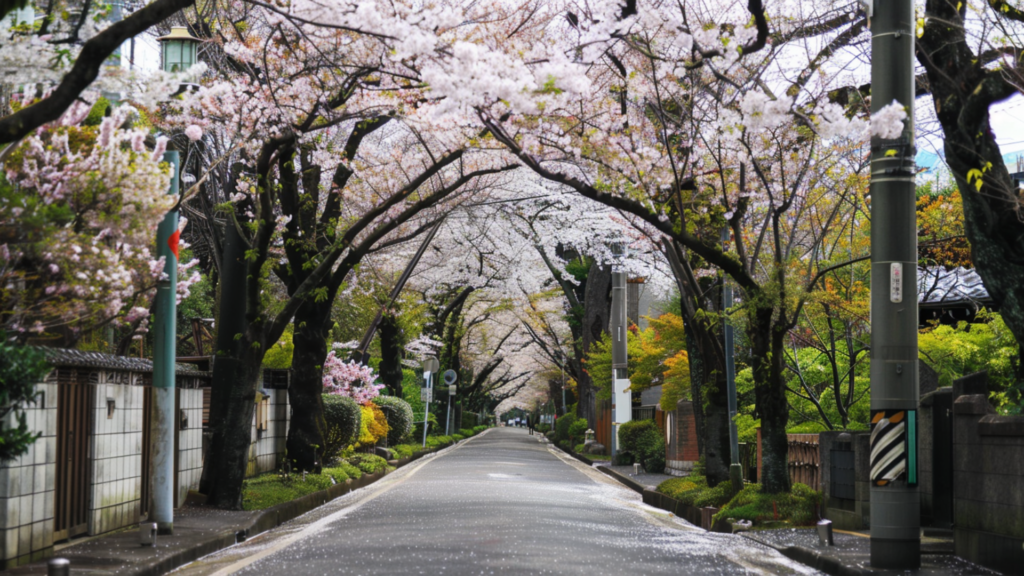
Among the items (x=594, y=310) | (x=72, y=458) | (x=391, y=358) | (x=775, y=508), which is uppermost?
(x=594, y=310)

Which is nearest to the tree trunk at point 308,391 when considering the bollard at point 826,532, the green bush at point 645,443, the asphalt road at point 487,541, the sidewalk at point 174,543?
the asphalt road at point 487,541

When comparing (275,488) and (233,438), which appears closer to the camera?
(233,438)

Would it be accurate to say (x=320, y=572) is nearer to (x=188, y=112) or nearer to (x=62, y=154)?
(x=62, y=154)

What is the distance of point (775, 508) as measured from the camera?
46.3 feet

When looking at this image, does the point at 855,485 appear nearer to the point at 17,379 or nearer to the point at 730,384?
the point at 730,384

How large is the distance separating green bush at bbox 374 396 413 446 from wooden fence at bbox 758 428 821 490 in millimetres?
20054

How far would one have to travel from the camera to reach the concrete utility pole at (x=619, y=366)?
31.0 meters

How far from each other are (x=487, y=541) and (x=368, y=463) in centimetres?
1480

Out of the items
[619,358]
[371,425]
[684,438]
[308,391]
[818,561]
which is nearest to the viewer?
[818,561]

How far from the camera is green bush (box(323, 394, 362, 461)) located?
74.5 feet

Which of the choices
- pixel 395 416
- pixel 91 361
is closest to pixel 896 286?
pixel 91 361

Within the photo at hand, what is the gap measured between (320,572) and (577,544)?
314 centimetres

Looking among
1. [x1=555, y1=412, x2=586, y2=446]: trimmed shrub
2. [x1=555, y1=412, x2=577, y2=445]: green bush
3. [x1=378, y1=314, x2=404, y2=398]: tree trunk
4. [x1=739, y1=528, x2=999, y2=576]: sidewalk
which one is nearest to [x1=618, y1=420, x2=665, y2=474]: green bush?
[x1=378, y1=314, x2=404, y2=398]: tree trunk

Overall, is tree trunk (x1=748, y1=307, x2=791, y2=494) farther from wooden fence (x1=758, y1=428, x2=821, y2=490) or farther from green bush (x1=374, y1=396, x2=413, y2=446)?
green bush (x1=374, y1=396, x2=413, y2=446)
